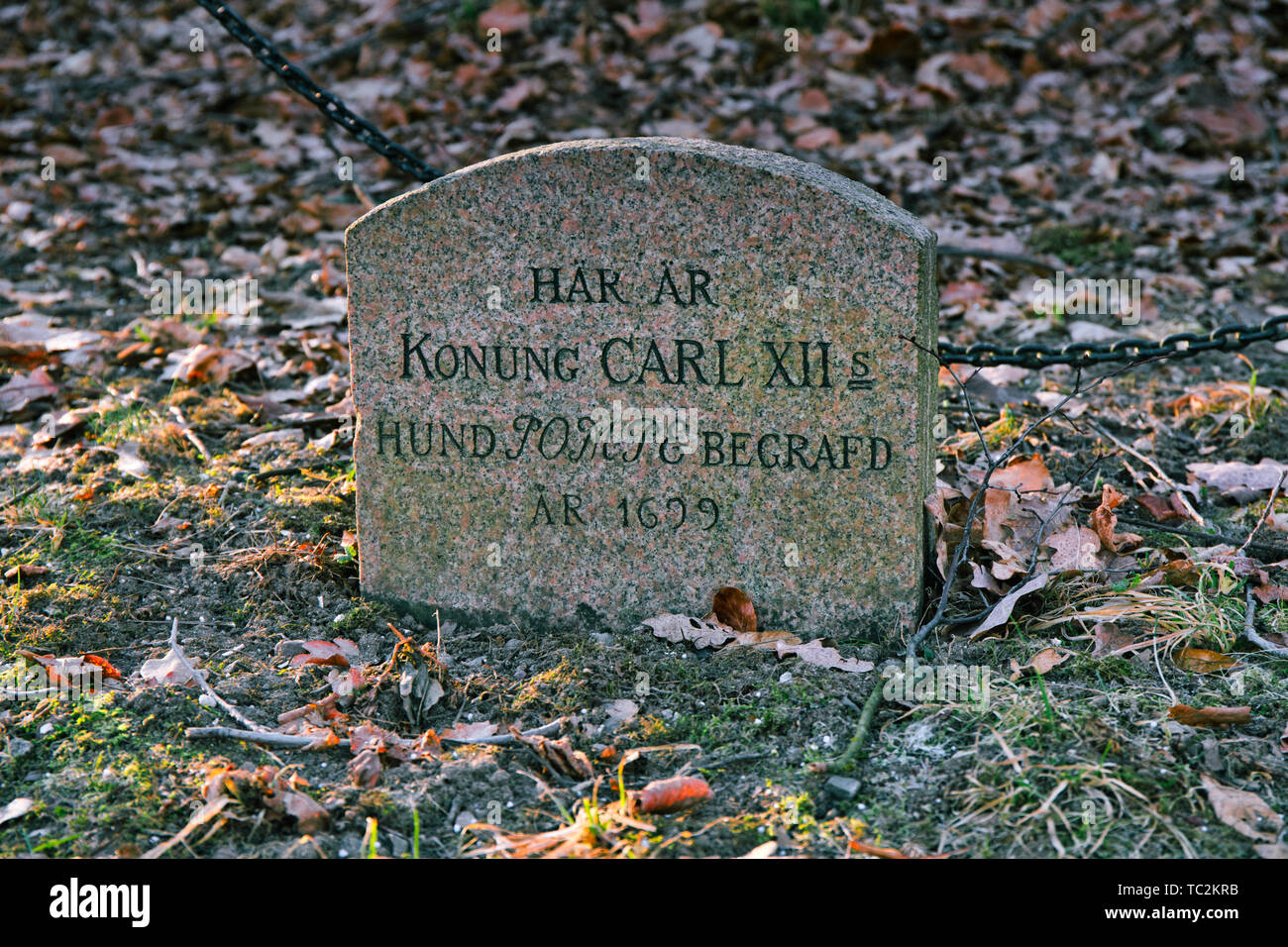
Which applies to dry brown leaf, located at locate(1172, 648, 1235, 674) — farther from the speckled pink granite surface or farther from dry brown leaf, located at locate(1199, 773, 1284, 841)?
the speckled pink granite surface

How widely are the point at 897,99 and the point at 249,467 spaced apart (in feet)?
16.4

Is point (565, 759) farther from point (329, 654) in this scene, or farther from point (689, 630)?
point (329, 654)

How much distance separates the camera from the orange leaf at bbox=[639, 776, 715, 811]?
2.41 metres

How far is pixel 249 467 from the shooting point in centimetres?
405

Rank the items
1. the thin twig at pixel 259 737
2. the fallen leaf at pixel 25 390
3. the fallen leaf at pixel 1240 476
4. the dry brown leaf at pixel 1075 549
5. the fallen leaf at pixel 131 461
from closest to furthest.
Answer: the thin twig at pixel 259 737, the dry brown leaf at pixel 1075 549, the fallen leaf at pixel 1240 476, the fallen leaf at pixel 131 461, the fallen leaf at pixel 25 390

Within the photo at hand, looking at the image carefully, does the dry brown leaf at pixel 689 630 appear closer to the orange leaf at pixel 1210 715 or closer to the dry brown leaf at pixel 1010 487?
the dry brown leaf at pixel 1010 487

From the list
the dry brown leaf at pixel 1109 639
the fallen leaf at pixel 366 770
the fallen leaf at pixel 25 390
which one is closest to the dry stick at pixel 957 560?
the dry brown leaf at pixel 1109 639

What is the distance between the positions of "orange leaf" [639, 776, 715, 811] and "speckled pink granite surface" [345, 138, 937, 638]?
0.76 m

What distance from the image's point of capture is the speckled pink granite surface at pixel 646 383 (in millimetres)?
2902

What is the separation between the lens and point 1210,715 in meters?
2.58

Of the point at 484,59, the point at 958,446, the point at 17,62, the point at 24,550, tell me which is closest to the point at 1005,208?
the point at 958,446

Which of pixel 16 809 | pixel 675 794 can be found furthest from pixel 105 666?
pixel 675 794

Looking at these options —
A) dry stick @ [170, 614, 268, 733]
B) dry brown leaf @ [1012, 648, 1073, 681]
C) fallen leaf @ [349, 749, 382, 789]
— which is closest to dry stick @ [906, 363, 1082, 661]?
dry brown leaf @ [1012, 648, 1073, 681]

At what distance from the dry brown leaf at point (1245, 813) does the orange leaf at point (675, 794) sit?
0.97 metres
